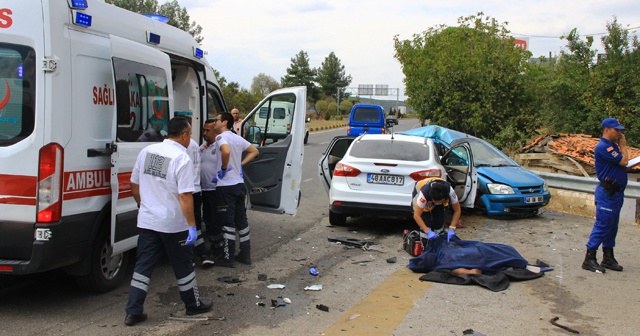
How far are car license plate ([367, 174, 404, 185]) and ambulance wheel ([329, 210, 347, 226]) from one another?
1.01 metres

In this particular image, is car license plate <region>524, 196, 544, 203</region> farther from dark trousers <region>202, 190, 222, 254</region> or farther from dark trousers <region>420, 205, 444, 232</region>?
dark trousers <region>202, 190, 222, 254</region>

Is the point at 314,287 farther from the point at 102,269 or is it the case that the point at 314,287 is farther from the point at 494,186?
the point at 494,186

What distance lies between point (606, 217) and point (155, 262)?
5.05 metres

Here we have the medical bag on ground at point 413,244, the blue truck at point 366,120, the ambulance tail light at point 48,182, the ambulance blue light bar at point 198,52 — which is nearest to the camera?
the ambulance tail light at point 48,182

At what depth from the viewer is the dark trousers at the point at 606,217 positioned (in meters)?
6.51

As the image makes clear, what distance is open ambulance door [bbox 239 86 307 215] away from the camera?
727 cm

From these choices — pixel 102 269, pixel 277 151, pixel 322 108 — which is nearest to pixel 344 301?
pixel 102 269

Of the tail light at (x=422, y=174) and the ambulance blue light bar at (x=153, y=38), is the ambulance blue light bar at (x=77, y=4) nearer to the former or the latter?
the ambulance blue light bar at (x=153, y=38)

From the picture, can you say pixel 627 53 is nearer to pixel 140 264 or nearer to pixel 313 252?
pixel 313 252

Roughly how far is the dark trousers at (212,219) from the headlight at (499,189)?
541cm

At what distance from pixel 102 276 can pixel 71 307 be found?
1.27ft

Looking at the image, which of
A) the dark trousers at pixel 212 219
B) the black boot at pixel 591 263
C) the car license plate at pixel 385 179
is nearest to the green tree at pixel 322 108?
the car license plate at pixel 385 179

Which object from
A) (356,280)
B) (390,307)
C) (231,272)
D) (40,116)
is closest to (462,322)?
(390,307)

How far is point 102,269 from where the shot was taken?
532 cm
